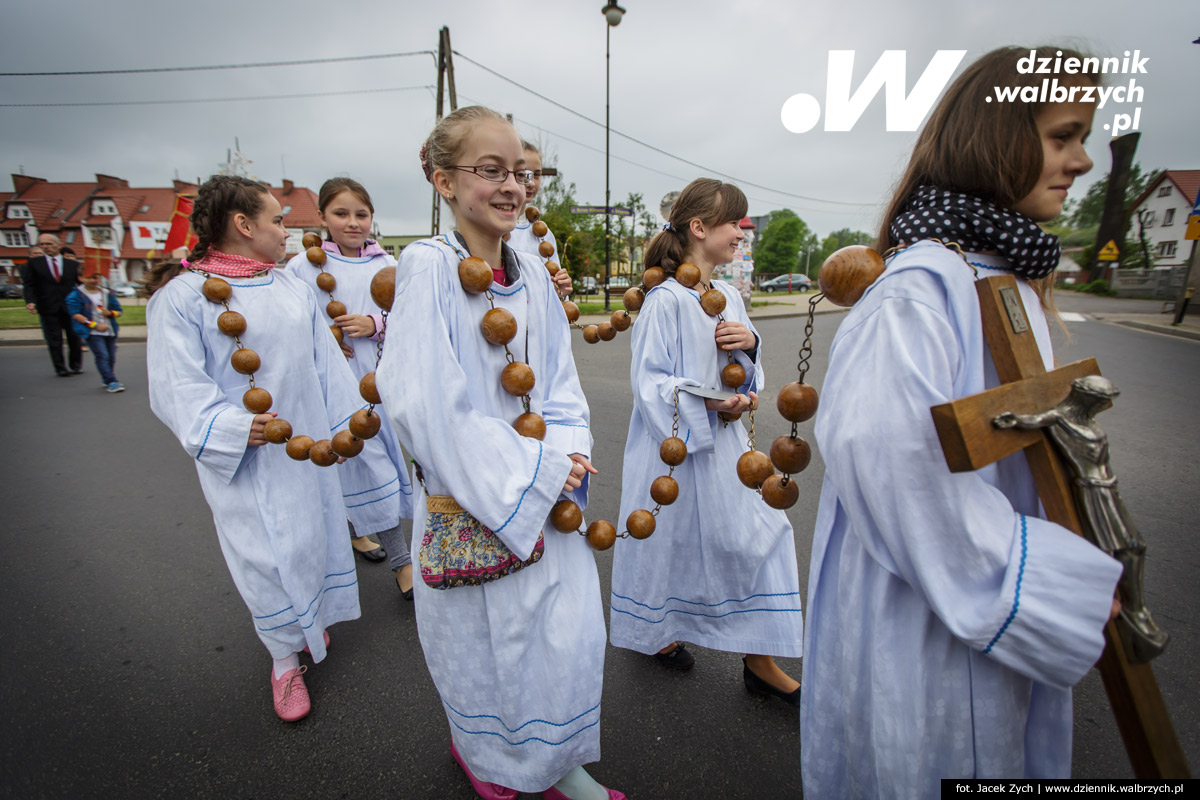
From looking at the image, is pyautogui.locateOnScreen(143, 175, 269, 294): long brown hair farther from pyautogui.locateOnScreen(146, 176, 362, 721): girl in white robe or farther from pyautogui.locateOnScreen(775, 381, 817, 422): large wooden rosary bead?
pyautogui.locateOnScreen(775, 381, 817, 422): large wooden rosary bead

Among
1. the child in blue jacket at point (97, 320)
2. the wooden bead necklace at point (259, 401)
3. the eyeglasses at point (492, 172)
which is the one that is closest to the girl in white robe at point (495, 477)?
the eyeglasses at point (492, 172)

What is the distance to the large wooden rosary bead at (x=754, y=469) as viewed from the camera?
1472mm

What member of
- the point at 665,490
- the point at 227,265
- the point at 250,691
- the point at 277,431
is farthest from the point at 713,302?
the point at 250,691

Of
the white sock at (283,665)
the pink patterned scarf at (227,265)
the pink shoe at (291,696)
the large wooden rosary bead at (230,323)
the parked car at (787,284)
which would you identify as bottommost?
the pink shoe at (291,696)

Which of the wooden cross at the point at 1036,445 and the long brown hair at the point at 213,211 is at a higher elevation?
the long brown hair at the point at 213,211

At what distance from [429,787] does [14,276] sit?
5715cm

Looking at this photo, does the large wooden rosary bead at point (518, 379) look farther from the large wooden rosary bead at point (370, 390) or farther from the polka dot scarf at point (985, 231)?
the polka dot scarf at point (985, 231)

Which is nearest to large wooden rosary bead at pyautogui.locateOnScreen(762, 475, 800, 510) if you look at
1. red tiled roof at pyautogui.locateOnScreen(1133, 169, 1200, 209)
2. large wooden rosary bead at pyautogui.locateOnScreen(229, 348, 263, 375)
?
large wooden rosary bead at pyautogui.locateOnScreen(229, 348, 263, 375)

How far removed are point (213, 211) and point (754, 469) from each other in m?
2.21

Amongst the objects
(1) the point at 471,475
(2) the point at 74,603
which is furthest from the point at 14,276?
(1) the point at 471,475

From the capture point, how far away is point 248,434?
1.89m

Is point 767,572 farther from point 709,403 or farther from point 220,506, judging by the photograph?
point 220,506

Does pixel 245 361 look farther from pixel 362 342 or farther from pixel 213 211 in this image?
pixel 362 342

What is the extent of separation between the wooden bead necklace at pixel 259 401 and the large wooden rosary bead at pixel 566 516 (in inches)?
26.6
